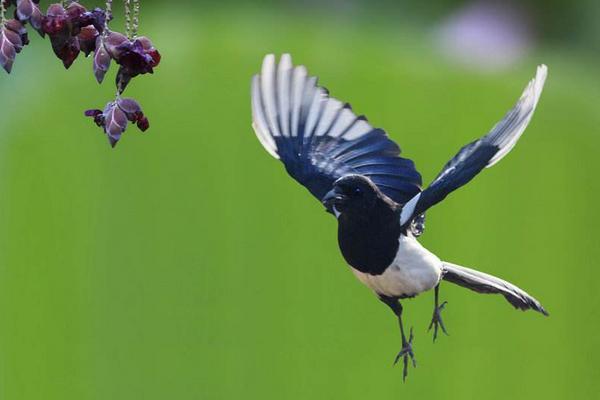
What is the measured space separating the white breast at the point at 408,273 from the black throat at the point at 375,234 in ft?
0.06

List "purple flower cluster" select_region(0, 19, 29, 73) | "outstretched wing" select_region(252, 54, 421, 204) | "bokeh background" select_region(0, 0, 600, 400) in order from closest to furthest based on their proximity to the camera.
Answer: "purple flower cluster" select_region(0, 19, 29, 73) → "outstretched wing" select_region(252, 54, 421, 204) → "bokeh background" select_region(0, 0, 600, 400)

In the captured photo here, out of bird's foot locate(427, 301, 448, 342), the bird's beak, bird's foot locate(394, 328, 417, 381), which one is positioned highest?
the bird's beak

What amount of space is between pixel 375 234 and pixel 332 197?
0.34 feet

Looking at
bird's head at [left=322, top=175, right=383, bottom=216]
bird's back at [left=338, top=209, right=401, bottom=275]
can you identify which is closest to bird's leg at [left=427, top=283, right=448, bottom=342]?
bird's back at [left=338, top=209, right=401, bottom=275]

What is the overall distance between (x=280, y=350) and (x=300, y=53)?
710mm

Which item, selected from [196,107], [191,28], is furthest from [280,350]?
[191,28]

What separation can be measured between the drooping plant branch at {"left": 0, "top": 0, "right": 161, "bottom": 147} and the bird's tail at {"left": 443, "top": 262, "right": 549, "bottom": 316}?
1238 millimetres

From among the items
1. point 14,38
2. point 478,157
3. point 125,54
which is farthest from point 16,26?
point 478,157

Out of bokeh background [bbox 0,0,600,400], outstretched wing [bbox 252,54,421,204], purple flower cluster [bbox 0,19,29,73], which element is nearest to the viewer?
purple flower cluster [bbox 0,19,29,73]

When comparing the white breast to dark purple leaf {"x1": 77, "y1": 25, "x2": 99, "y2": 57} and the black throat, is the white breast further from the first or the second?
dark purple leaf {"x1": 77, "y1": 25, "x2": 99, "y2": 57}

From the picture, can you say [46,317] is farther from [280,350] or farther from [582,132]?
[582,132]

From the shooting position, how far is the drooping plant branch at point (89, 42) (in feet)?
4.47

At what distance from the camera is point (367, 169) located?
7.72 feet

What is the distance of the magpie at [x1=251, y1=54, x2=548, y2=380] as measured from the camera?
7.56 feet
